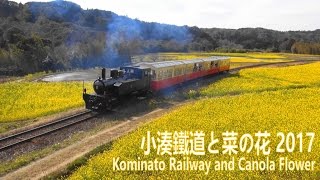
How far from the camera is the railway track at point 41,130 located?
20.9 metres

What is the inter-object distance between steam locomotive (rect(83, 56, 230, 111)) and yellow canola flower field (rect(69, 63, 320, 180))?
361 centimetres

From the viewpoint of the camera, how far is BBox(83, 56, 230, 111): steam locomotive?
1061 inches

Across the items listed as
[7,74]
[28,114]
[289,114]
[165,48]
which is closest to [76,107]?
[28,114]

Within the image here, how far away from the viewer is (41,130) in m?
23.3

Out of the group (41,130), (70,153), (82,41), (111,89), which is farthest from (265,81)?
(82,41)

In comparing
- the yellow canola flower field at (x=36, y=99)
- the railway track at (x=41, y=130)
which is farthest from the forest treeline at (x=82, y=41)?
the railway track at (x=41, y=130)

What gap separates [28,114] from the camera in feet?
94.2

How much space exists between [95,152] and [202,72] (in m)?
27.9

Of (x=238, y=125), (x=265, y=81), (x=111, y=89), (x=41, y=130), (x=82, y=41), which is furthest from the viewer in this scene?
(x=82, y=41)

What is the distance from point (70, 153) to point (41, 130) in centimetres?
535

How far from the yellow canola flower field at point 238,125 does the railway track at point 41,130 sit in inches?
214

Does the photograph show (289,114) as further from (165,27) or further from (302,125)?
(165,27)

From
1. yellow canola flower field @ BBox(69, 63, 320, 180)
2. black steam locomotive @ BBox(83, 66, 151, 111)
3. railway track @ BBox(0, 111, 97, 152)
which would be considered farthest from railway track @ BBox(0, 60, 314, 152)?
yellow canola flower field @ BBox(69, 63, 320, 180)

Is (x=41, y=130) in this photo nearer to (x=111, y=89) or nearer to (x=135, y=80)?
(x=111, y=89)
